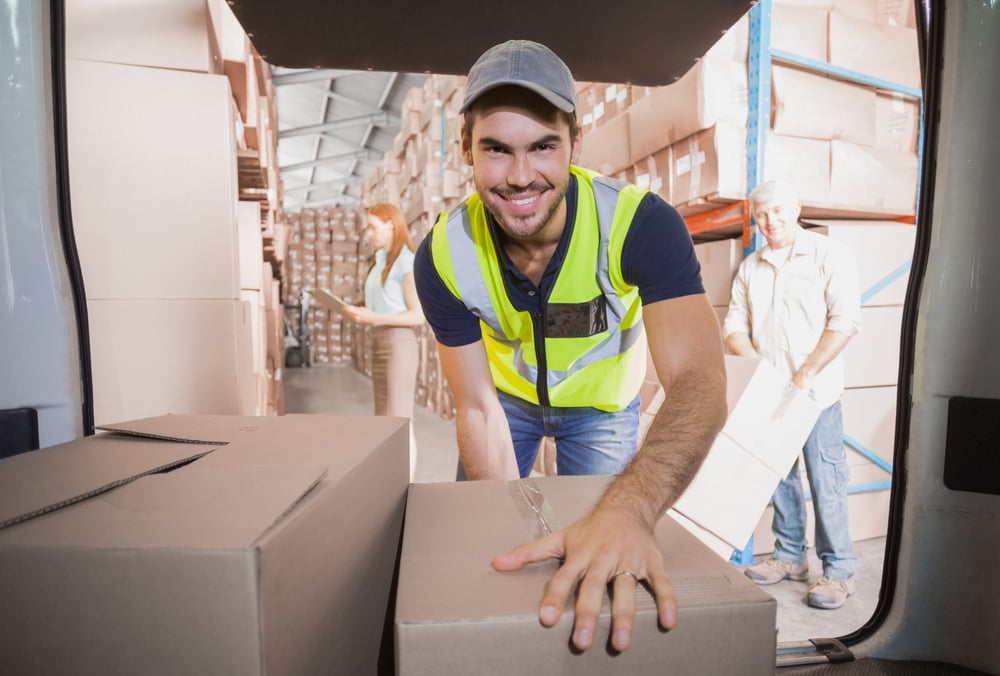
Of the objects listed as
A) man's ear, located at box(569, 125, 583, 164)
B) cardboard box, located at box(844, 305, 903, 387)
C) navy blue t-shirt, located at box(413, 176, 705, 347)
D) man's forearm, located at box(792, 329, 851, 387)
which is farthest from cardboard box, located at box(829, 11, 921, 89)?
navy blue t-shirt, located at box(413, 176, 705, 347)

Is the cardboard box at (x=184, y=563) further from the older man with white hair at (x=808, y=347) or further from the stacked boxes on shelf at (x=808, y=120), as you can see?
the stacked boxes on shelf at (x=808, y=120)

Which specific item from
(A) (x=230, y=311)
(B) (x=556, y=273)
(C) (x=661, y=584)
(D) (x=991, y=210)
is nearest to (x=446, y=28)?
(B) (x=556, y=273)

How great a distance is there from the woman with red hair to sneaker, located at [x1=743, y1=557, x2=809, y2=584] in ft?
5.08

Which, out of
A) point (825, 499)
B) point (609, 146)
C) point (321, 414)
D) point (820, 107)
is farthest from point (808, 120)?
point (321, 414)

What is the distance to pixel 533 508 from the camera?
0.74 m

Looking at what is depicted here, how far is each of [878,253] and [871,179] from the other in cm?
33

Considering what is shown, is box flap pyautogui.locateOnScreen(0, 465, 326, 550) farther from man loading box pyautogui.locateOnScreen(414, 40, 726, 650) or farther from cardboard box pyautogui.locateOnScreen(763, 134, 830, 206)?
cardboard box pyautogui.locateOnScreen(763, 134, 830, 206)

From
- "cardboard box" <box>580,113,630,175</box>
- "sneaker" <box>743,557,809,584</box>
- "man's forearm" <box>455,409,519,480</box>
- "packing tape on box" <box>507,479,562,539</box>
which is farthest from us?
"cardboard box" <box>580,113,630,175</box>

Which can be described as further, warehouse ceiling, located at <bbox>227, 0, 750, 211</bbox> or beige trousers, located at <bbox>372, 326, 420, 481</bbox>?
beige trousers, located at <bbox>372, 326, 420, 481</bbox>

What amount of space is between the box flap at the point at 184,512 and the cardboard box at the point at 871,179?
2.63m

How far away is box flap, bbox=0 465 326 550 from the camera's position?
0.41 metres

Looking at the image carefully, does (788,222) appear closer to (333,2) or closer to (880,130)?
(880,130)

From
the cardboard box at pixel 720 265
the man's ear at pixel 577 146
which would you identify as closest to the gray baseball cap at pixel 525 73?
the man's ear at pixel 577 146

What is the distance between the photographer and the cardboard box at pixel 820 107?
235cm
